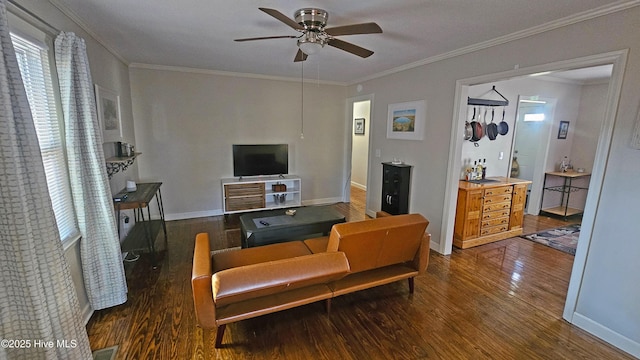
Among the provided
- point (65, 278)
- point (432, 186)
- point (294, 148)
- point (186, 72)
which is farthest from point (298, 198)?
point (65, 278)

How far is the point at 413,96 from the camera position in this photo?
3.99 m

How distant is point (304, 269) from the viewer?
6.46 feet

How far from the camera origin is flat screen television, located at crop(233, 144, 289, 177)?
16.3ft

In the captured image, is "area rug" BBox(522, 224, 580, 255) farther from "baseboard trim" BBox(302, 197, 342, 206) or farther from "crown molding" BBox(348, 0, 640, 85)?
"baseboard trim" BBox(302, 197, 342, 206)

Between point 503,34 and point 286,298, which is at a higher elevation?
point 503,34

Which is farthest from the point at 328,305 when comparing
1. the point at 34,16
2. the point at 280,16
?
the point at 34,16

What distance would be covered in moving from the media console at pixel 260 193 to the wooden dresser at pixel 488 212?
2769 millimetres

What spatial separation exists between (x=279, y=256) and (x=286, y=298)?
0.50 metres

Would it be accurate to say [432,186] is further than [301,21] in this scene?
Yes

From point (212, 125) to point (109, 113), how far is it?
1782mm

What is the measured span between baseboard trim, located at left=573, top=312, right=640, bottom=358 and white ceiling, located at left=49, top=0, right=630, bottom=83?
2.43 metres

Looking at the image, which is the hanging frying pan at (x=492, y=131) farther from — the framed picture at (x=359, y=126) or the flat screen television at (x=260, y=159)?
the framed picture at (x=359, y=126)

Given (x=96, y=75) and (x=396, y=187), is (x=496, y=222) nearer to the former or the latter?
(x=396, y=187)

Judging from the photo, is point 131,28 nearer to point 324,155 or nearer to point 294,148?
point 294,148
